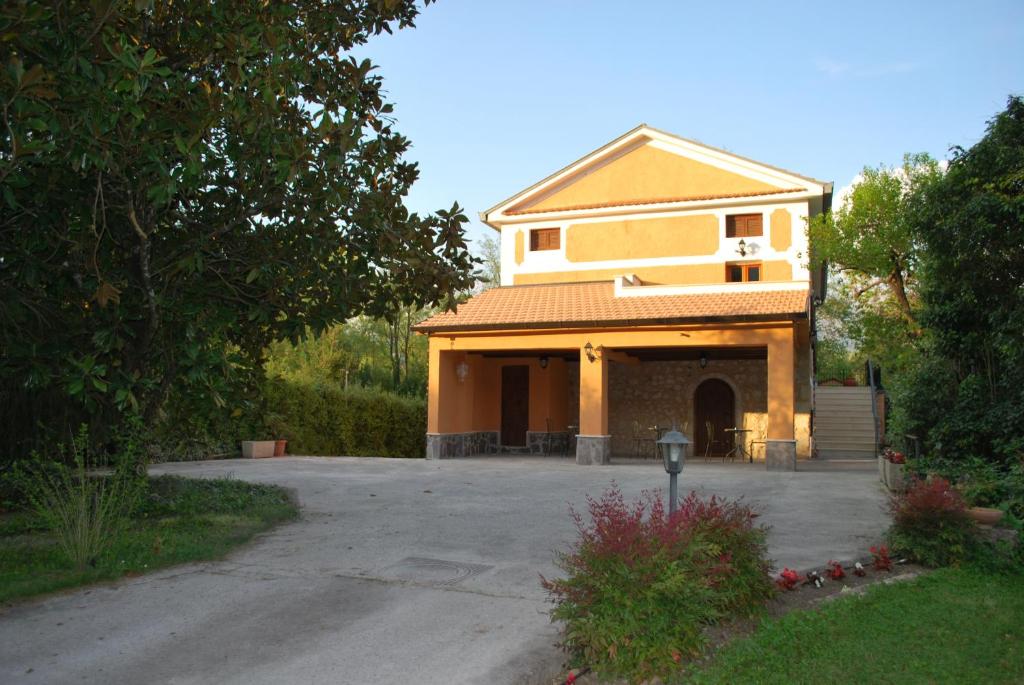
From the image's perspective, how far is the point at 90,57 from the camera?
5328 millimetres

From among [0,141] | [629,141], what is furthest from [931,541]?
[629,141]

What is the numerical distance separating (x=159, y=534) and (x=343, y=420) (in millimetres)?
14813

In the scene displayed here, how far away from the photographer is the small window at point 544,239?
22.5m

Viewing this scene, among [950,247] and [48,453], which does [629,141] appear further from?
[48,453]

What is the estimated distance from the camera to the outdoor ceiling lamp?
19.4 meters

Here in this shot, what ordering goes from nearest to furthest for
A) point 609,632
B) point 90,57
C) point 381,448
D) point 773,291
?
point 609,632, point 90,57, point 773,291, point 381,448

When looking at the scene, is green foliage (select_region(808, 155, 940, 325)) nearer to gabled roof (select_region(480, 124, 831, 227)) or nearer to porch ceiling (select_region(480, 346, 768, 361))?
gabled roof (select_region(480, 124, 831, 227))

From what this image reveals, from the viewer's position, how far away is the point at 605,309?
1747 cm

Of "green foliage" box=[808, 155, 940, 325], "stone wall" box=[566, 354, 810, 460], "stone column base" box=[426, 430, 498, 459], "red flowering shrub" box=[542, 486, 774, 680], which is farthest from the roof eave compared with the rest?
"red flowering shrub" box=[542, 486, 774, 680]

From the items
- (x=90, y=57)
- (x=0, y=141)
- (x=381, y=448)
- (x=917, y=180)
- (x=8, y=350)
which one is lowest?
(x=381, y=448)

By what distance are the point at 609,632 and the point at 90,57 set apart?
502cm

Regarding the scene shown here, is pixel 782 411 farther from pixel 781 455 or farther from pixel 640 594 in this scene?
pixel 640 594

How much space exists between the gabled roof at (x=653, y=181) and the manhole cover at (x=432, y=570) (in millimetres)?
16120

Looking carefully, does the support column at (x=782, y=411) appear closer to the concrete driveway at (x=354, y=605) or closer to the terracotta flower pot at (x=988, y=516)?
the concrete driveway at (x=354, y=605)
